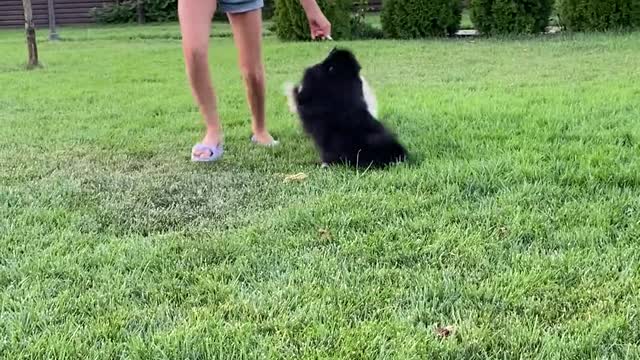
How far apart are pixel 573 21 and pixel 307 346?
396 inches

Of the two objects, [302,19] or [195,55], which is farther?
[302,19]

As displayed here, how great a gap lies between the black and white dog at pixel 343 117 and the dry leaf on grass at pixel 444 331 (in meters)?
1.48

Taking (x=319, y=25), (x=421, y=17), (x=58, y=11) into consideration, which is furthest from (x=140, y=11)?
(x=319, y=25)

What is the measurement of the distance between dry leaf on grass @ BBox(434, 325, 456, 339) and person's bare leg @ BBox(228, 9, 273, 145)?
2.22 meters

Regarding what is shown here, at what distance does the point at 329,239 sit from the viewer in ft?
7.50

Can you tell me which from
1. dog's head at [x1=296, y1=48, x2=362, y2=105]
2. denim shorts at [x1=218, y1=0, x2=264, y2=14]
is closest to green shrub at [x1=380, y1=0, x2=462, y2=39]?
denim shorts at [x1=218, y1=0, x2=264, y2=14]

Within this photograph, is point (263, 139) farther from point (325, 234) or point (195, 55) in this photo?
point (325, 234)

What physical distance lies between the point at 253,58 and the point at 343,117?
721 millimetres

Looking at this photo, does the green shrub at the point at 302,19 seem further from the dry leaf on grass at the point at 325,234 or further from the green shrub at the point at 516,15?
the dry leaf on grass at the point at 325,234

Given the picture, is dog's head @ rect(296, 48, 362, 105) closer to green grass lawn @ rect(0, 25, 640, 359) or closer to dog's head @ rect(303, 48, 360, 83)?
dog's head @ rect(303, 48, 360, 83)

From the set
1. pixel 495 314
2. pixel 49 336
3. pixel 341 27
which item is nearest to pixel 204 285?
pixel 49 336

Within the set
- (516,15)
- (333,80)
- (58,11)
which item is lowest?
(333,80)

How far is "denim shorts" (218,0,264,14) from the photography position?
11.4ft

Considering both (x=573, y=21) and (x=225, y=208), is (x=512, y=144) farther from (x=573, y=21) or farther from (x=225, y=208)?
(x=573, y=21)
